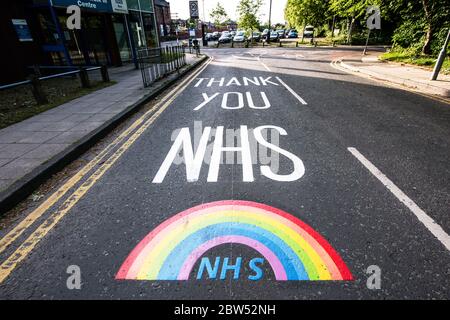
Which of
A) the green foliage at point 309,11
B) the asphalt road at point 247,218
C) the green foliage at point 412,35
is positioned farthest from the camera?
the green foliage at point 309,11

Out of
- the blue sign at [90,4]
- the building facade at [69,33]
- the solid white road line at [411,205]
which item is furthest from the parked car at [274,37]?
the solid white road line at [411,205]

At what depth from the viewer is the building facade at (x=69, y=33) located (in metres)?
10.2

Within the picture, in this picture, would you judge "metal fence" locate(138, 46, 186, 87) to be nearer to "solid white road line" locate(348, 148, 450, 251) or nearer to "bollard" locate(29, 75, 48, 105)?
"bollard" locate(29, 75, 48, 105)

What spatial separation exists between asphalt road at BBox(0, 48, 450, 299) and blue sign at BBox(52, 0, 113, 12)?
29.9ft

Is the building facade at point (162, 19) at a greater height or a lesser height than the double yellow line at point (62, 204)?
greater

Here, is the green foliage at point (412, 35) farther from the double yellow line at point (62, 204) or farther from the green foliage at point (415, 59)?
the double yellow line at point (62, 204)

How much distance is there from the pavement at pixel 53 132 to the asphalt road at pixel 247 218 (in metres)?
0.47

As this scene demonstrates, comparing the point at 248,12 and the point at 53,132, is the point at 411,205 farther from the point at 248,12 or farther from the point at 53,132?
the point at 248,12

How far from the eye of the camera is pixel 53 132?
17.7 feet

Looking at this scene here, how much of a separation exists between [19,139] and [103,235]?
404 centimetres

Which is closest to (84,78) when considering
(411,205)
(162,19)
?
(411,205)

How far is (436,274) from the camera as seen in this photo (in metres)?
2.09

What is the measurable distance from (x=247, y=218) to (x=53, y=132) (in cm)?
493

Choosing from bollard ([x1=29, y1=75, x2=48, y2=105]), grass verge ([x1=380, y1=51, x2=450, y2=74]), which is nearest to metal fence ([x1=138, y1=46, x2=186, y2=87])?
bollard ([x1=29, y1=75, x2=48, y2=105])
